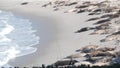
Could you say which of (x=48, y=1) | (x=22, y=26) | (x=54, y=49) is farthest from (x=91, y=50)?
(x=48, y=1)

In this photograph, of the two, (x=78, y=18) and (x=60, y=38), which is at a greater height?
(x=78, y=18)

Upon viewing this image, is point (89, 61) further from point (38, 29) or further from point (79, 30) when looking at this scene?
point (38, 29)

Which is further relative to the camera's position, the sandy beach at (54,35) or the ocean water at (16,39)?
the ocean water at (16,39)

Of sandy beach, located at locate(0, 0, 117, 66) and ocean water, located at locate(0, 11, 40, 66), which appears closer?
sandy beach, located at locate(0, 0, 117, 66)
